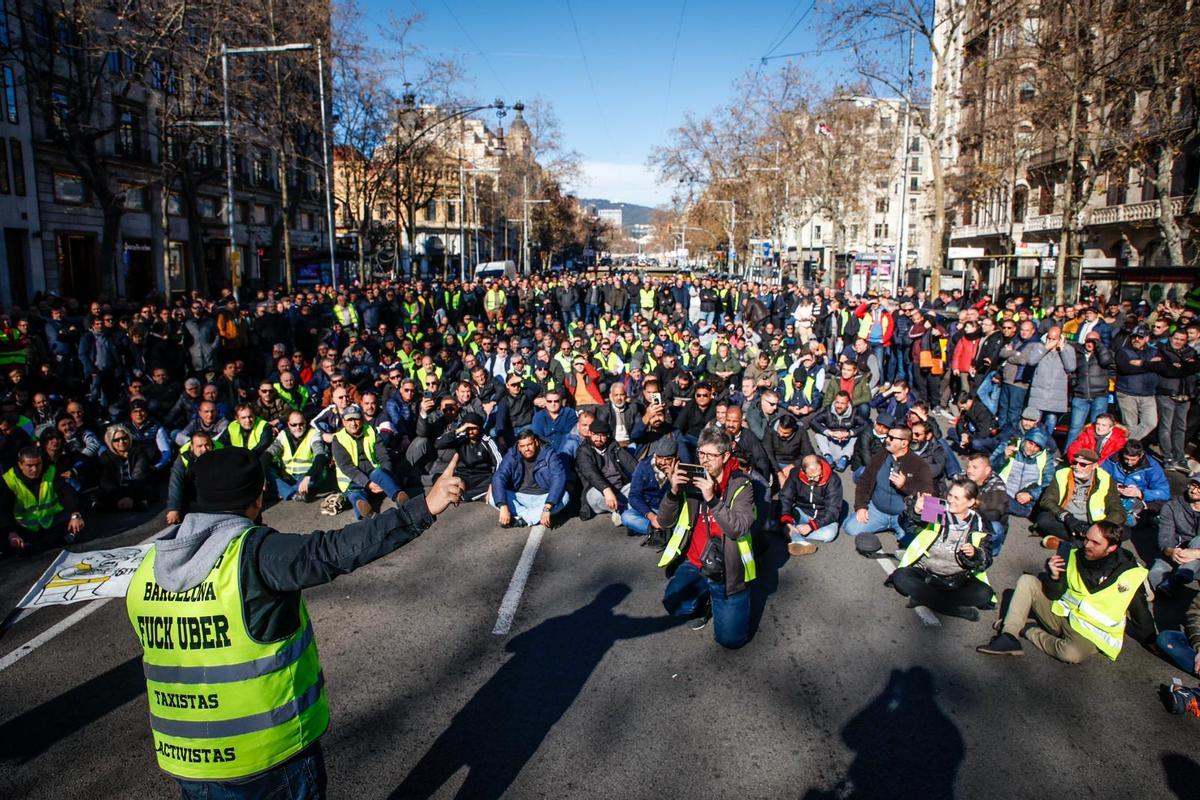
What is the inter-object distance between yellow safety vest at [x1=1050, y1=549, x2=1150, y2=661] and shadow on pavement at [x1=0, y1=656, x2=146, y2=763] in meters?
6.22

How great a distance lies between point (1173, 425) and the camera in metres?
11.1

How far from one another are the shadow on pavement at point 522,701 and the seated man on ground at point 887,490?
286 centimetres

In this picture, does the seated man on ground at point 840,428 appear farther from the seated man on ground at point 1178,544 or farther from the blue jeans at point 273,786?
Result: the blue jeans at point 273,786

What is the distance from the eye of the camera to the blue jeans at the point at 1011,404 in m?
12.1

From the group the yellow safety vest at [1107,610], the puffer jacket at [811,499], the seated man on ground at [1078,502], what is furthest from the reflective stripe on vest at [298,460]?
the seated man on ground at [1078,502]

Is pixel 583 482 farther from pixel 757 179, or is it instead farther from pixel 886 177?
pixel 886 177

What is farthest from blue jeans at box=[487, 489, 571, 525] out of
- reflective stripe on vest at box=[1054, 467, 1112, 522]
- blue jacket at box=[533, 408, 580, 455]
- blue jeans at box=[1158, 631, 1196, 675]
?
blue jeans at box=[1158, 631, 1196, 675]

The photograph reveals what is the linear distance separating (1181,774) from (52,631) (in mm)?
7392

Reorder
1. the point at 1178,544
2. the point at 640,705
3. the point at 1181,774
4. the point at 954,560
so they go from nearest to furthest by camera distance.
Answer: the point at 1181,774, the point at 640,705, the point at 954,560, the point at 1178,544

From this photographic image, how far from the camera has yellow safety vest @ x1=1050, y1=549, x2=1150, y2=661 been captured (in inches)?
211

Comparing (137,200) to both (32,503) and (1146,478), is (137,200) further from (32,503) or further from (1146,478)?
(1146,478)

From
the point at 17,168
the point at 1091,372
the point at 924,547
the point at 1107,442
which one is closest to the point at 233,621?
the point at 924,547

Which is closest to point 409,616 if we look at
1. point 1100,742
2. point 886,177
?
point 1100,742

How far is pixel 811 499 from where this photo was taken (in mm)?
8219
